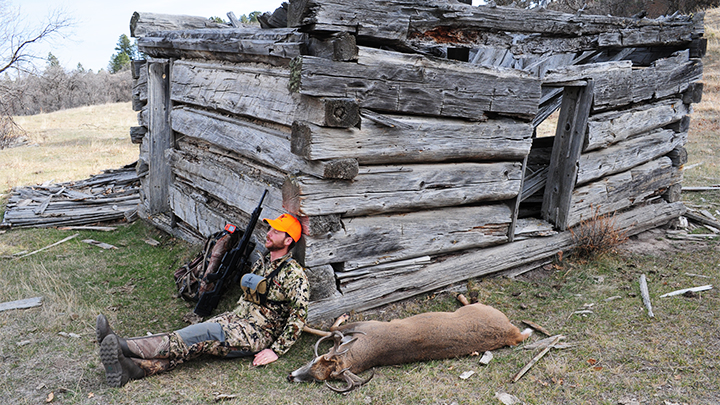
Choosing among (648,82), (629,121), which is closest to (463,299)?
(629,121)

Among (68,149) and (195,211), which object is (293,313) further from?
(68,149)

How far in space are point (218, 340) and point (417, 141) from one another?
282 cm

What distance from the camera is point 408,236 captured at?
578cm

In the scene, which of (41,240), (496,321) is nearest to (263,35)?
(496,321)

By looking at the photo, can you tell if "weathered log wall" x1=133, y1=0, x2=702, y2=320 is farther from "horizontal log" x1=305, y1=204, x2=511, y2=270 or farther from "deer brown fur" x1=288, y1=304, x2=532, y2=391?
Answer: "deer brown fur" x1=288, y1=304, x2=532, y2=391

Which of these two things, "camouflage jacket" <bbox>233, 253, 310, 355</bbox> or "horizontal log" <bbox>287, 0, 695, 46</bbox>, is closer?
"horizontal log" <bbox>287, 0, 695, 46</bbox>

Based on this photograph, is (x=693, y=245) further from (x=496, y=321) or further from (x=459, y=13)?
(x=459, y=13)

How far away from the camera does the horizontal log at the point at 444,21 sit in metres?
4.55

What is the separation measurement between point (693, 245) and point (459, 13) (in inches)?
226

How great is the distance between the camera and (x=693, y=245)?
26.5 feet

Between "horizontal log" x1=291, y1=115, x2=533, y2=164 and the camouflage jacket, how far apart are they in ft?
3.77

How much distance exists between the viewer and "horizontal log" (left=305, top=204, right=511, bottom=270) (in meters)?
5.26

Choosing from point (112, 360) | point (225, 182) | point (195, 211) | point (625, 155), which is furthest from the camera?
point (625, 155)

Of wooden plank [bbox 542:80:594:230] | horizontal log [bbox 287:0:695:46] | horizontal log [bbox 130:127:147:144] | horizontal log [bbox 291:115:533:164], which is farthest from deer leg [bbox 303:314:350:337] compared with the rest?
horizontal log [bbox 130:127:147:144]
